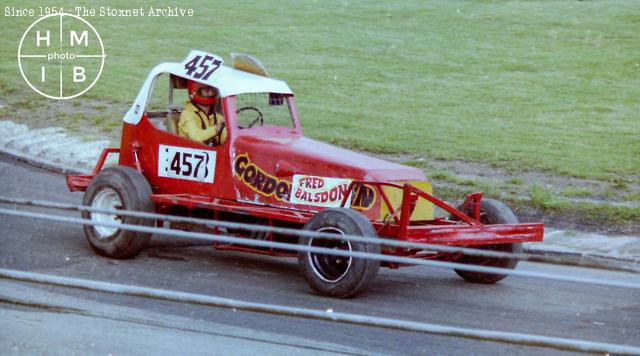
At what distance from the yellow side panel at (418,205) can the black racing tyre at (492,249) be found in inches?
21.3

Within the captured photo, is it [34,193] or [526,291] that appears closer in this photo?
[526,291]

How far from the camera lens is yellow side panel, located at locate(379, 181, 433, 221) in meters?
9.91

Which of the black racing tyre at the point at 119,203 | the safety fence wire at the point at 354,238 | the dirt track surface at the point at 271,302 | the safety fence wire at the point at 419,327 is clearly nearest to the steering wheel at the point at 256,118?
the black racing tyre at the point at 119,203

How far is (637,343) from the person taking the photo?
8422 mm

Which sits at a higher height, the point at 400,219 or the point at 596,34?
the point at 596,34

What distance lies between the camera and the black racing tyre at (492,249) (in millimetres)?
10227

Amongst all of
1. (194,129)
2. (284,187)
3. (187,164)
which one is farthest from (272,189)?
(194,129)

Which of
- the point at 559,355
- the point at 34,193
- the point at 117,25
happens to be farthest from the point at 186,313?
the point at 117,25

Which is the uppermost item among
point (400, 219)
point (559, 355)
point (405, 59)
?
point (405, 59)

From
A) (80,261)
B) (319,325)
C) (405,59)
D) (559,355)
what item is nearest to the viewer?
(559,355)

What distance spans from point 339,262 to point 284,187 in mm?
1070

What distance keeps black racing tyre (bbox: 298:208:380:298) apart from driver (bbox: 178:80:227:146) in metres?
2.00

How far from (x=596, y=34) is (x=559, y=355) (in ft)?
63.0

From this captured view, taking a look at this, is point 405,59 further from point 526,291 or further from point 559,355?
point 559,355
